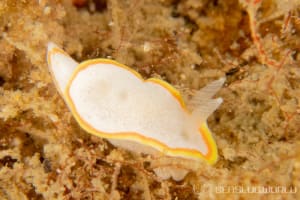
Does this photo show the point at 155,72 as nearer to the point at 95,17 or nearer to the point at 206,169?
the point at 95,17

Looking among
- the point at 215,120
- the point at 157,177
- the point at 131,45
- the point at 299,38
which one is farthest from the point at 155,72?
the point at 299,38

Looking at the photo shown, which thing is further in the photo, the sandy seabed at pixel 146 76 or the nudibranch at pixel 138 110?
the sandy seabed at pixel 146 76

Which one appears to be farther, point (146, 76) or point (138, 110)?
point (146, 76)

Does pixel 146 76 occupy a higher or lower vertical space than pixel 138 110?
higher

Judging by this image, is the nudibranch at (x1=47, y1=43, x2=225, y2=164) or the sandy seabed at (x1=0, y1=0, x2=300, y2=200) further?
the sandy seabed at (x1=0, y1=0, x2=300, y2=200)
